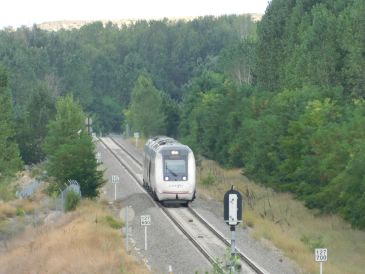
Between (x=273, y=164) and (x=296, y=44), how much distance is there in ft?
77.4

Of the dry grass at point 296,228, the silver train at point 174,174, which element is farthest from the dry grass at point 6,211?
the dry grass at point 296,228

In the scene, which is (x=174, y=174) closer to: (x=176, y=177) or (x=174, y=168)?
(x=176, y=177)

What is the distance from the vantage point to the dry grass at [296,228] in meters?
32.5

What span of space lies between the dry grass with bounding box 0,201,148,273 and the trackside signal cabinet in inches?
238

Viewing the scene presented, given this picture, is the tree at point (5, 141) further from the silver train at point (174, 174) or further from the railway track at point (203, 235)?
the silver train at point (174, 174)

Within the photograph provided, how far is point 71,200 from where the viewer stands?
41969 millimetres

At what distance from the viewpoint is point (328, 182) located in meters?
47.0

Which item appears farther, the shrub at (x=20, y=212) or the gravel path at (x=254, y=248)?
the shrub at (x=20, y=212)

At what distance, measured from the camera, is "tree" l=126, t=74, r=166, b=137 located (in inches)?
3937

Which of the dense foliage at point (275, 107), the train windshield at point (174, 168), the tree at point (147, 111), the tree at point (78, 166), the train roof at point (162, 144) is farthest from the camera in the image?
the tree at point (147, 111)

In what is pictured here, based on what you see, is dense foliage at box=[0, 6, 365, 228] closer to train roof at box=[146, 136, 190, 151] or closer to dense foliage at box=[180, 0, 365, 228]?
dense foliage at box=[180, 0, 365, 228]

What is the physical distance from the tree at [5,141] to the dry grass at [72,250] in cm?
1709

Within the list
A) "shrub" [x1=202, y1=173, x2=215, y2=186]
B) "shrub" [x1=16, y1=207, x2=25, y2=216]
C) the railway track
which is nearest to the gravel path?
the railway track

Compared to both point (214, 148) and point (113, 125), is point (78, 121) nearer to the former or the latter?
point (214, 148)
